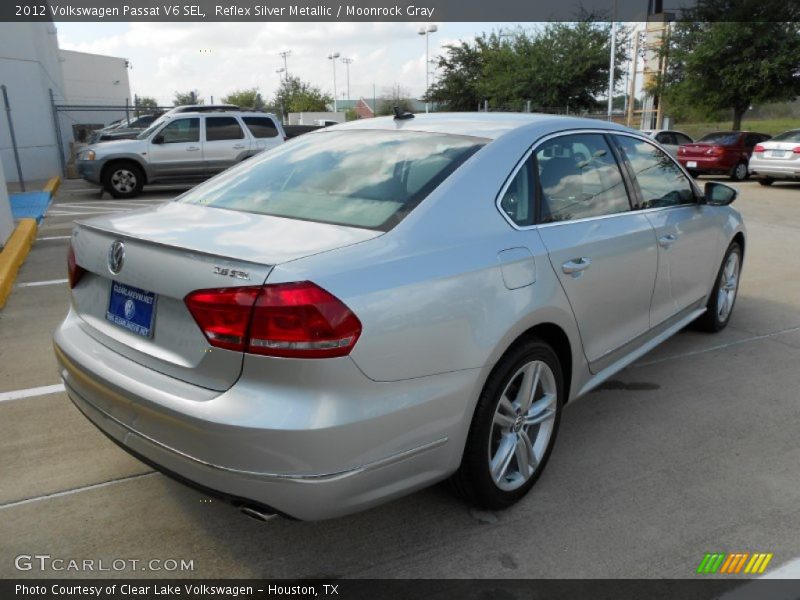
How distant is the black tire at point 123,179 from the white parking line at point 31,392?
11273 millimetres

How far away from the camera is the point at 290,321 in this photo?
2.05 meters

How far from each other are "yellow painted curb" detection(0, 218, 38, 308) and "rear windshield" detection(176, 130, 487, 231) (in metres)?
3.92

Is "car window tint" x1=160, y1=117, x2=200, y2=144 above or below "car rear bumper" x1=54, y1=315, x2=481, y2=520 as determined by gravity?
above

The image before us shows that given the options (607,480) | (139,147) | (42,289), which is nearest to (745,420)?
(607,480)

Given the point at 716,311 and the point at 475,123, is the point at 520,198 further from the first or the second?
the point at 716,311

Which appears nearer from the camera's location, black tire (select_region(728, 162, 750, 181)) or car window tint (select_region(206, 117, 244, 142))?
car window tint (select_region(206, 117, 244, 142))

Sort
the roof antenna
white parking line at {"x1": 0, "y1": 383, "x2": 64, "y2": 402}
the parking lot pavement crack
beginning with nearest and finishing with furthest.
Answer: the roof antenna → white parking line at {"x1": 0, "y1": 383, "x2": 64, "y2": 402} → the parking lot pavement crack

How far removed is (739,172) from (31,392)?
783 inches

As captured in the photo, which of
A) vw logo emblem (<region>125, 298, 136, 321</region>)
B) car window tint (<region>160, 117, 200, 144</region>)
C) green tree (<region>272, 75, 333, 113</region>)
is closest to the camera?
vw logo emblem (<region>125, 298, 136, 321</region>)

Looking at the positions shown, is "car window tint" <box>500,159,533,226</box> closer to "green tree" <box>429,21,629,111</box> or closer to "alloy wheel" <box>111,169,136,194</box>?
"alloy wheel" <box>111,169,136,194</box>

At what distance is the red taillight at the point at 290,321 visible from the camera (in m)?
2.05

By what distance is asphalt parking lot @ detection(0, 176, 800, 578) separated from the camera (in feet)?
8.55

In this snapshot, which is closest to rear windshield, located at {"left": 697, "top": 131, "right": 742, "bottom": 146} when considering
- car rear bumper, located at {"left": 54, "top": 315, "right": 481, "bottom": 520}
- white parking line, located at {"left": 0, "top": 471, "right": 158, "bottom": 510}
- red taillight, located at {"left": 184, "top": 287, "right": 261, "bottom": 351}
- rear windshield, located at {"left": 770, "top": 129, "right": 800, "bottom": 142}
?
rear windshield, located at {"left": 770, "top": 129, "right": 800, "bottom": 142}

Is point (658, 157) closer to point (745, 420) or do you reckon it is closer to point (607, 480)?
point (745, 420)
